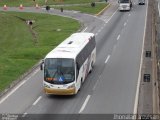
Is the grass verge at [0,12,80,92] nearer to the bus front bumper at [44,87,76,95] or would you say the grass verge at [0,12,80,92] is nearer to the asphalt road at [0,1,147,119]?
the asphalt road at [0,1,147,119]

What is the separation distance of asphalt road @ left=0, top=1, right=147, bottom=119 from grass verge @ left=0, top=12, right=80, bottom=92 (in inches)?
79.0

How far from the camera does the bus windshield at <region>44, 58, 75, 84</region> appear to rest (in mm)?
30391

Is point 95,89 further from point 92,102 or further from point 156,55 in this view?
point 156,55

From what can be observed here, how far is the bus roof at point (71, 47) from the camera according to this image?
31.1m

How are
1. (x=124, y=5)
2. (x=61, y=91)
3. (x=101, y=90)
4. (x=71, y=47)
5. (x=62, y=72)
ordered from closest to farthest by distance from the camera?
1. (x=61, y=91)
2. (x=62, y=72)
3. (x=101, y=90)
4. (x=71, y=47)
5. (x=124, y=5)

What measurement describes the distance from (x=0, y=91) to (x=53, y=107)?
5.16m

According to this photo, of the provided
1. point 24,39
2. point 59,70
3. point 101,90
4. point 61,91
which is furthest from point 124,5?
point 61,91

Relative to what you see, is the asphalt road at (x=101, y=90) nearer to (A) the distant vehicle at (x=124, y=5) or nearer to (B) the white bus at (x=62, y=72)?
(B) the white bus at (x=62, y=72)

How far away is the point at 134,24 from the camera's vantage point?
6494 cm

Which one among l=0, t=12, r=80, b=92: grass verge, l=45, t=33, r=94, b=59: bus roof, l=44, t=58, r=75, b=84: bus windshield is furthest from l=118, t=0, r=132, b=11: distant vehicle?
l=44, t=58, r=75, b=84: bus windshield

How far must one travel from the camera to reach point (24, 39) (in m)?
56.1

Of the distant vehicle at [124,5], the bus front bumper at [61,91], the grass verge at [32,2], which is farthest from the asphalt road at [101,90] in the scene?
the grass verge at [32,2]

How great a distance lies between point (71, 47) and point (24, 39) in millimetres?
23833

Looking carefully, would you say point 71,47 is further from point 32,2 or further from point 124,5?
point 32,2
